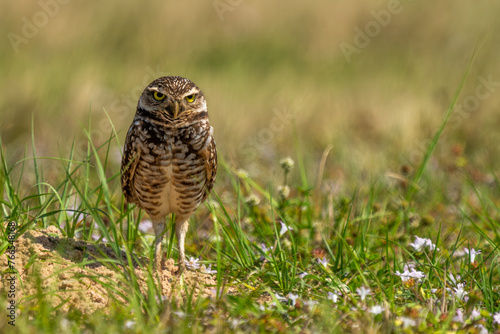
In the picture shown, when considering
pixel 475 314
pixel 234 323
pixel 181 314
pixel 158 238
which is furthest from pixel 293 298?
pixel 158 238

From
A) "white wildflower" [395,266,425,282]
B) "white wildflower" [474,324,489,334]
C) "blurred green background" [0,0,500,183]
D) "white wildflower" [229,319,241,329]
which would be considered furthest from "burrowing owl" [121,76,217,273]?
"blurred green background" [0,0,500,183]

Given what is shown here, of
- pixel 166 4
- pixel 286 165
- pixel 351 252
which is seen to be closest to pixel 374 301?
pixel 351 252

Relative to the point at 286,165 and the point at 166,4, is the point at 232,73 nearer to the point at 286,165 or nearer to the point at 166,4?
the point at 166,4

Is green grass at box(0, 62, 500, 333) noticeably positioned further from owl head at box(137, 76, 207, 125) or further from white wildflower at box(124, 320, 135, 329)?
owl head at box(137, 76, 207, 125)

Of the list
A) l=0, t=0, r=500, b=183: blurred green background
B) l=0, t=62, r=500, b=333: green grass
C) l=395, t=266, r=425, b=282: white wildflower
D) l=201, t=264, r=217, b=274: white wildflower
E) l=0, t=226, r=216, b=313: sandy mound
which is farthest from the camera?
l=0, t=0, r=500, b=183: blurred green background

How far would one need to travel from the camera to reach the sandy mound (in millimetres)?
3189

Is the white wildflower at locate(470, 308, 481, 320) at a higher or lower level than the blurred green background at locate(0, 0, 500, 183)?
lower

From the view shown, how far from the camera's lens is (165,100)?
373cm

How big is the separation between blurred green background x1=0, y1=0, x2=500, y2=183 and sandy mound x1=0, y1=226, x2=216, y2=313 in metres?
2.27

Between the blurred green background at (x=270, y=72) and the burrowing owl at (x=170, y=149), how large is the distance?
224cm

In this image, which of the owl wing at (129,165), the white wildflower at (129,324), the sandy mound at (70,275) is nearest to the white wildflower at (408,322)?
the sandy mound at (70,275)

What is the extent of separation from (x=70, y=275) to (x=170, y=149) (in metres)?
0.82

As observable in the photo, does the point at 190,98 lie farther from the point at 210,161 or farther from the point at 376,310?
the point at 376,310

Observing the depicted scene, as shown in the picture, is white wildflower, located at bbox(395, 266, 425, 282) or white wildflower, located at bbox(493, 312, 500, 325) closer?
white wildflower, located at bbox(493, 312, 500, 325)
